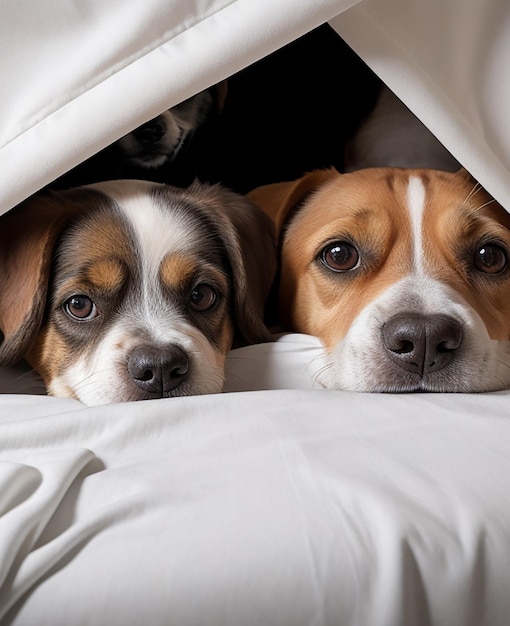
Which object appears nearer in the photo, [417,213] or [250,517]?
[250,517]

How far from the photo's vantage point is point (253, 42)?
1531mm

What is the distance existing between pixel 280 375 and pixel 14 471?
0.75 m

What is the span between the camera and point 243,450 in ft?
4.12

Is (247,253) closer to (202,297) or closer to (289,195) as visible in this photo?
(202,297)

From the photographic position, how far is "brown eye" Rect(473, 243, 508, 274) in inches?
74.6

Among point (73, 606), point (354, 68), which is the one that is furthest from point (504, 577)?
point (354, 68)

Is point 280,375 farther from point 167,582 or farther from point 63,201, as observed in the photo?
point 167,582

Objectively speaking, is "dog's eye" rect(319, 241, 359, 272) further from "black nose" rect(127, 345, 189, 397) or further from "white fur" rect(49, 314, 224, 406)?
"black nose" rect(127, 345, 189, 397)

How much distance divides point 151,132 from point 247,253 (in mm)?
509

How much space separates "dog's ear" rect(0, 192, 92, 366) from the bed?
0.32 ft

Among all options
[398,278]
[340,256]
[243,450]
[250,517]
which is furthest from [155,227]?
[250,517]

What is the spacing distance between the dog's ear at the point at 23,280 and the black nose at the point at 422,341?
0.75 meters

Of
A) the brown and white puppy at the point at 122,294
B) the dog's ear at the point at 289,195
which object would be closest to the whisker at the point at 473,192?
the dog's ear at the point at 289,195

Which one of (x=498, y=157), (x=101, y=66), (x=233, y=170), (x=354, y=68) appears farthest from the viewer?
(x=354, y=68)
